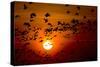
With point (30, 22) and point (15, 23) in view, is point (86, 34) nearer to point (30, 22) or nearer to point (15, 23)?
point (30, 22)

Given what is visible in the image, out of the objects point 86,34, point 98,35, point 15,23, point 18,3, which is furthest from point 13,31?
point 98,35

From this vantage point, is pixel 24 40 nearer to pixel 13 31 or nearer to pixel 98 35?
pixel 13 31

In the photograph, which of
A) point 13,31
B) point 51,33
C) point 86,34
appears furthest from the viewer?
point 86,34

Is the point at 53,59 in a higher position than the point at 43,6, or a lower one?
lower

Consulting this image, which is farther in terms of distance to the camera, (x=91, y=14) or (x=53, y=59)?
(x=91, y=14)

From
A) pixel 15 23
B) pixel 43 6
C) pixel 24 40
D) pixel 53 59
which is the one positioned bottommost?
pixel 53 59

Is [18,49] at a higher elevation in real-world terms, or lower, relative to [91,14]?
lower

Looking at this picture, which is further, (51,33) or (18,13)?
(51,33)

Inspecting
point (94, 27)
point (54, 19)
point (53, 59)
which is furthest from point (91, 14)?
point (53, 59)

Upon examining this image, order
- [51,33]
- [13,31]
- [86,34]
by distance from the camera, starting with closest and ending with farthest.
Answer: [13,31]
[51,33]
[86,34]
